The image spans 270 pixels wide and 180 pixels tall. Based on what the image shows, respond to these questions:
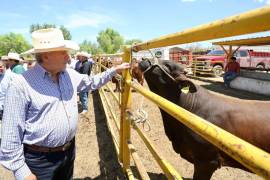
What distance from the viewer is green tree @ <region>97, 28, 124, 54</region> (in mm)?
103250

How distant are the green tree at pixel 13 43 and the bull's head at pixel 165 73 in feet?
332

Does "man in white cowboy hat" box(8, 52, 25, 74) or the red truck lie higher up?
"man in white cowboy hat" box(8, 52, 25, 74)

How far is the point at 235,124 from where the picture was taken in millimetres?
A: 3463

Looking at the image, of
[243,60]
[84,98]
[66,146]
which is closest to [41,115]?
[66,146]

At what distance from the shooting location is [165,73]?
3.82 meters

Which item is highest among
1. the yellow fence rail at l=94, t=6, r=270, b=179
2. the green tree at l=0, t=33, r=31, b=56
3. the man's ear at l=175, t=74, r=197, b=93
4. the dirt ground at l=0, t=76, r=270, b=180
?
the green tree at l=0, t=33, r=31, b=56

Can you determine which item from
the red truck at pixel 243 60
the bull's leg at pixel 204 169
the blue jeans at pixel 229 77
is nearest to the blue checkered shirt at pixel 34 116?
the bull's leg at pixel 204 169

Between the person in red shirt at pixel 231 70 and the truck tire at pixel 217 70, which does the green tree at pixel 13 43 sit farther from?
the person in red shirt at pixel 231 70

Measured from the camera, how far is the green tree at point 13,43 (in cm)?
9931

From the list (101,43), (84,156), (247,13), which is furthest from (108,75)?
(101,43)

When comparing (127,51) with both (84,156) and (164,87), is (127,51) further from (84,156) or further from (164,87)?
(84,156)

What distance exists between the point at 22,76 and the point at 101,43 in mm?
105315

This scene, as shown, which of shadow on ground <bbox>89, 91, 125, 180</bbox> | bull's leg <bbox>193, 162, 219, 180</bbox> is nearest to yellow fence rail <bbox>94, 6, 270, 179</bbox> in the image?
bull's leg <bbox>193, 162, 219, 180</bbox>

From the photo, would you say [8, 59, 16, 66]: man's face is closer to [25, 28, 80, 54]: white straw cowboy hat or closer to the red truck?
[25, 28, 80, 54]: white straw cowboy hat
